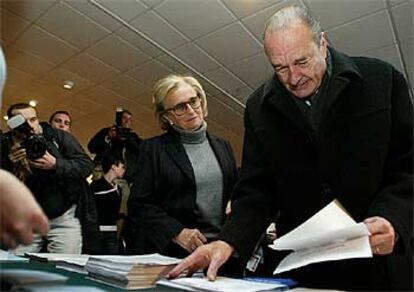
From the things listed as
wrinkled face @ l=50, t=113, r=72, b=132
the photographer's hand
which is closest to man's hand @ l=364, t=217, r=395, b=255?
the photographer's hand

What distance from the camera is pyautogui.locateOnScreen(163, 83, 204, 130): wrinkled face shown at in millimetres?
1466

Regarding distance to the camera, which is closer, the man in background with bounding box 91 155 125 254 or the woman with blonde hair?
the woman with blonde hair

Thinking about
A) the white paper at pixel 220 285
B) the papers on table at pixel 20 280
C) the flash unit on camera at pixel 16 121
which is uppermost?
the flash unit on camera at pixel 16 121

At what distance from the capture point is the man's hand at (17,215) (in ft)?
1.21

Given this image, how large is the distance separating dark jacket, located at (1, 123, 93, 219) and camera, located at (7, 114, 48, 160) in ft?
0.20

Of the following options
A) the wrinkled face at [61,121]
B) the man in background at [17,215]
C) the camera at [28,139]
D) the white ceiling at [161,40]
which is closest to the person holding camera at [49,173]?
the camera at [28,139]

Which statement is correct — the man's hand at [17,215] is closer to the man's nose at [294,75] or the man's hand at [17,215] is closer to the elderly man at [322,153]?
the elderly man at [322,153]

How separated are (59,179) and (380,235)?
1345mm

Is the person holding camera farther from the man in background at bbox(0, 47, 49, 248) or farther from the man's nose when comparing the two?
the man in background at bbox(0, 47, 49, 248)

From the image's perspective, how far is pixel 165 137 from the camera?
1.49 metres

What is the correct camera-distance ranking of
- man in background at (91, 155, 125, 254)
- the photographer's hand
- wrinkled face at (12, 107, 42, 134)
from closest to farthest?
wrinkled face at (12, 107, 42, 134) → man in background at (91, 155, 125, 254) → the photographer's hand

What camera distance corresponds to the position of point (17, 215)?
0.37m

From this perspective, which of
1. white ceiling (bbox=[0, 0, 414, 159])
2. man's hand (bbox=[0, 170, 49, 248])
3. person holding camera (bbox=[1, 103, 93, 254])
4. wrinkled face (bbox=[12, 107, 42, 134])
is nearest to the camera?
man's hand (bbox=[0, 170, 49, 248])

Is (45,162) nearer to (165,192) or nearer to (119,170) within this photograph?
(165,192)
